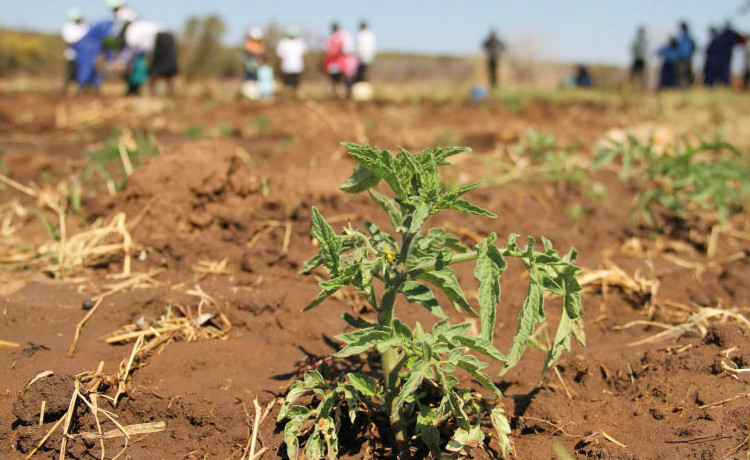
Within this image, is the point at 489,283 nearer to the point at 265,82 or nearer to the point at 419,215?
the point at 419,215

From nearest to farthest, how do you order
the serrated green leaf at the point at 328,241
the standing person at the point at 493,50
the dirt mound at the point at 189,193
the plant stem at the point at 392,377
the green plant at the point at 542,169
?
the serrated green leaf at the point at 328,241, the plant stem at the point at 392,377, the dirt mound at the point at 189,193, the green plant at the point at 542,169, the standing person at the point at 493,50

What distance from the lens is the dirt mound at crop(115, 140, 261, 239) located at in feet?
10.9

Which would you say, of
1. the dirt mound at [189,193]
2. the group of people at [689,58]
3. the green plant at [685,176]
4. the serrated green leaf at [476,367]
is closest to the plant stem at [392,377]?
the serrated green leaf at [476,367]

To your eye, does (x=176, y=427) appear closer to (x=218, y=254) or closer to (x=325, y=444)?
(x=325, y=444)

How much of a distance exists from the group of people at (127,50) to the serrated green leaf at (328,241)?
11.3 meters

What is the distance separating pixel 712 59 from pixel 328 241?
17.7 metres

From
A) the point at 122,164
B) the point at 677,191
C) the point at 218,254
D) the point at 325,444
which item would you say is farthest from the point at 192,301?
the point at 677,191

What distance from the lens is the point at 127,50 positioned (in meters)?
11.8

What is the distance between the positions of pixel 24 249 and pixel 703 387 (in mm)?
3037

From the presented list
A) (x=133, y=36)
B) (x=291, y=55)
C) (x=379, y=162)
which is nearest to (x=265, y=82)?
(x=291, y=55)

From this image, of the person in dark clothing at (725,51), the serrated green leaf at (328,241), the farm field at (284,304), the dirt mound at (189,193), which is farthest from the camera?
the person in dark clothing at (725,51)

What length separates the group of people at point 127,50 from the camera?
38.6 ft

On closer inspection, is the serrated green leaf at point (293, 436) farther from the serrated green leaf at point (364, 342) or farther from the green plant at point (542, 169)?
the green plant at point (542, 169)

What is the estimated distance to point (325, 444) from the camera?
6.36 ft
